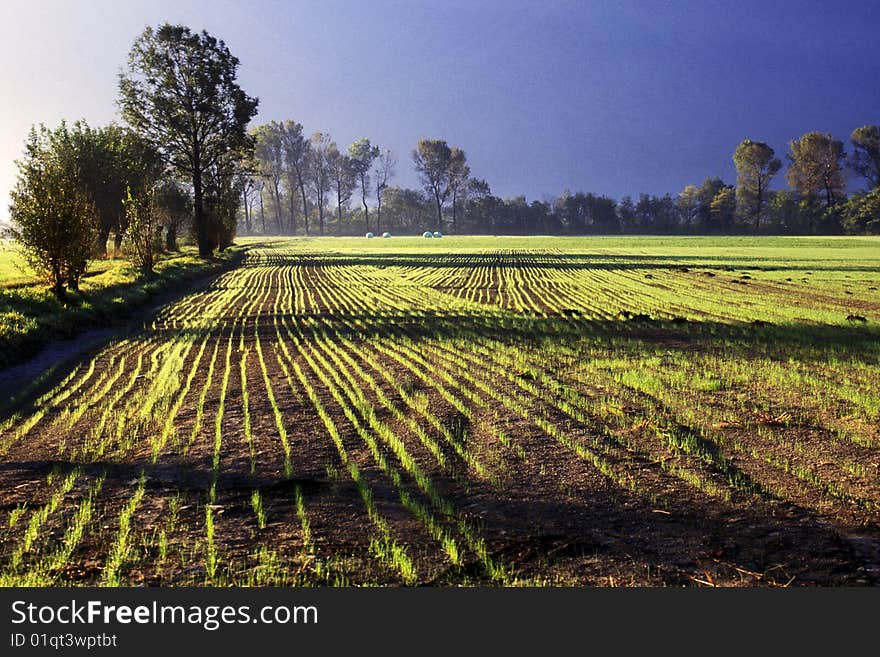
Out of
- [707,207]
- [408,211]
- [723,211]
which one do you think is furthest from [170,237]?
[408,211]

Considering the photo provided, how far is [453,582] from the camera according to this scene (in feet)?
12.6

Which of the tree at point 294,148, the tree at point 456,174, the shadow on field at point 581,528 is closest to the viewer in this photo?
the shadow on field at point 581,528

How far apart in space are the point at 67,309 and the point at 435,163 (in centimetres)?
11513

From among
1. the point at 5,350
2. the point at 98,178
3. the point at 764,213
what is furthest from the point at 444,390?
the point at 764,213

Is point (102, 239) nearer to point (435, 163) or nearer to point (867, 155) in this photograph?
point (435, 163)

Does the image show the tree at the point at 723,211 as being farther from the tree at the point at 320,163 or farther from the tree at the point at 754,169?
the tree at the point at 320,163

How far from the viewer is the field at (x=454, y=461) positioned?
4.11 m

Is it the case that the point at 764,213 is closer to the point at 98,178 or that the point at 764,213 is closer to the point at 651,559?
the point at 98,178

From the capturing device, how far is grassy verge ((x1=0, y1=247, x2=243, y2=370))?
1215cm

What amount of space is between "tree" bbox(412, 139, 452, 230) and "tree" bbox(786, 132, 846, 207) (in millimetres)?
59285

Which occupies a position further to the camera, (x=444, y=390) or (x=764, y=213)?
(x=764, y=213)

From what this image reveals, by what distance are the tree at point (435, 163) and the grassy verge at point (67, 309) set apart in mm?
104899

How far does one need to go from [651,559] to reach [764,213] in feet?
368

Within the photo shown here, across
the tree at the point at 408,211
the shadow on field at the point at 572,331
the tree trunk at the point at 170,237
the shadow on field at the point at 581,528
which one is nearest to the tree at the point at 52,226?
the shadow on field at the point at 572,331
